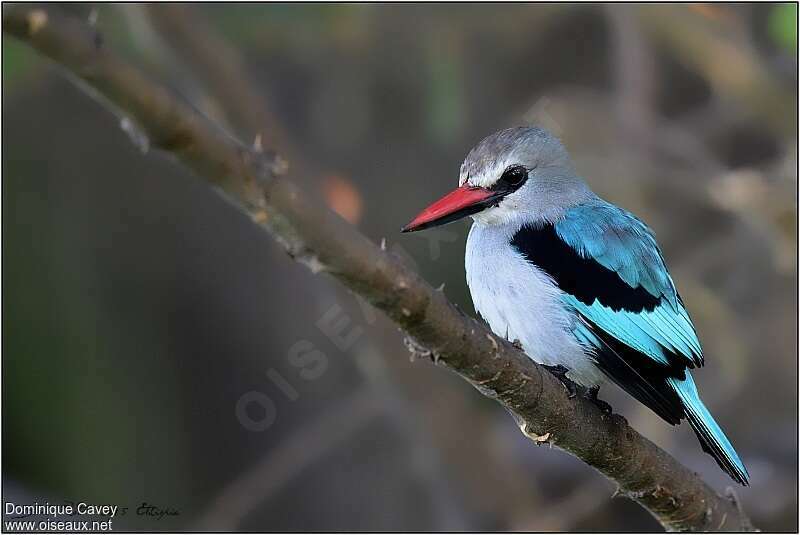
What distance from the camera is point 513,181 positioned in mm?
2955

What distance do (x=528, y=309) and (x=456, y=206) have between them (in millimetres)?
334

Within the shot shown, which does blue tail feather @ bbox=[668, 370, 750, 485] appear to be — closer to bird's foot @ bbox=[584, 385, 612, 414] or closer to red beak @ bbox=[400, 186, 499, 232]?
bird's foot @ bbox=[584, 385, 612, 414]

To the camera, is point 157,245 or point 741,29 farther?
point 157,245

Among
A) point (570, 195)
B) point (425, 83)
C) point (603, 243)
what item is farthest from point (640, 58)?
point (603, 243)

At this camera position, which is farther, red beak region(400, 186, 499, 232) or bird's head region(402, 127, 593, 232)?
bird's head region(402, 127, 593, 232)

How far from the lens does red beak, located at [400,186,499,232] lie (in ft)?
8.09

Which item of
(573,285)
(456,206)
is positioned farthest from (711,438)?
(456,206)

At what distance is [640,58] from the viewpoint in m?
4.15

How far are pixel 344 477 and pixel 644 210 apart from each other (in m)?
1.96

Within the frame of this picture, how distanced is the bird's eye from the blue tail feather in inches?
29.0

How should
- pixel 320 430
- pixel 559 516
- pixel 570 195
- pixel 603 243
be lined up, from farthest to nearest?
pixel 320 430, pixel 559 516, pixel 570 195, pixel 603 243

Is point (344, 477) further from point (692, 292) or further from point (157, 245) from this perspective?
point (692, 292)

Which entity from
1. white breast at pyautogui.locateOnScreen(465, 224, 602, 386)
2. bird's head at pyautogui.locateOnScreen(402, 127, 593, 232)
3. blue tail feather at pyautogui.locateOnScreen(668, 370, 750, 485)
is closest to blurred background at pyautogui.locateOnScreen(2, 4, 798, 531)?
bird's head at pyautogui.locateOnScreen(402, 127, 593, 232)

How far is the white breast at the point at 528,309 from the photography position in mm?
2629
